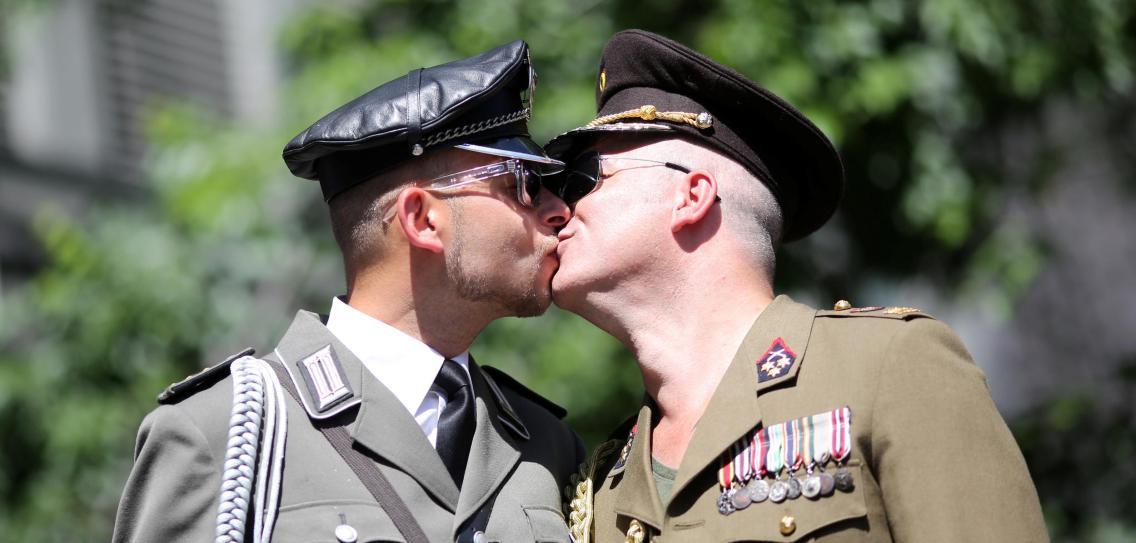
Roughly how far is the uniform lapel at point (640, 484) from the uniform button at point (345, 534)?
0.72 meters

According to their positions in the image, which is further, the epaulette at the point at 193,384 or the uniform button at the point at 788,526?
the epaulette at the point at 193,384

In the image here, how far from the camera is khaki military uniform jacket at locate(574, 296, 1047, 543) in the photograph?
2955mm

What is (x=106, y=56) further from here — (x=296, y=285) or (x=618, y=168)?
(x=618, y=168)

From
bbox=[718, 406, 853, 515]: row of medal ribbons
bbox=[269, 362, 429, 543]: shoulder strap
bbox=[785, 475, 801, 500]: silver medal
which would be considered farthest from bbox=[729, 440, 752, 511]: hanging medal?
bbox=[269, 362, 429, 543]: shoulder strap

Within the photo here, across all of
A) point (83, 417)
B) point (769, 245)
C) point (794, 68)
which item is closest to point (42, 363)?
point (83, 417)

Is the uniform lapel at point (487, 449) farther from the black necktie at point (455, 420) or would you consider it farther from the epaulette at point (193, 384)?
the epaulette at point (193, 384)

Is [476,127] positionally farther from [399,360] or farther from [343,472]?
[343,472]

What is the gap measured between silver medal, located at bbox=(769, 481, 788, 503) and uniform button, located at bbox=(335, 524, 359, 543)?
956mm

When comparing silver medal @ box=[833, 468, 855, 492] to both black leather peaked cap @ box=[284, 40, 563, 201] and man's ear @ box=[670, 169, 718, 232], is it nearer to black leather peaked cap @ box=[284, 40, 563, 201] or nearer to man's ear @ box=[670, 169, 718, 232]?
man's ear @ box=[670, 169, 718, 232]

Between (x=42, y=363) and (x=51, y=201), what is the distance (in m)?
2.03

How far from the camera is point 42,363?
6879 millimetres

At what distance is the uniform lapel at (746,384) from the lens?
10.8ft

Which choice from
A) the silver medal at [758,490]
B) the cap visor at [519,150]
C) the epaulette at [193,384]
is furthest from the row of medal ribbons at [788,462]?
the epaulette at [193,384]

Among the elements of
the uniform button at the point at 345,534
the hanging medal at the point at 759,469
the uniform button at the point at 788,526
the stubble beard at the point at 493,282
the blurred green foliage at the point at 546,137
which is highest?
the blurred green foliage at the point at 546,137
